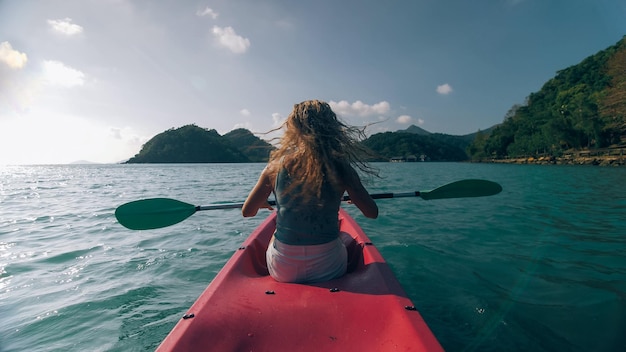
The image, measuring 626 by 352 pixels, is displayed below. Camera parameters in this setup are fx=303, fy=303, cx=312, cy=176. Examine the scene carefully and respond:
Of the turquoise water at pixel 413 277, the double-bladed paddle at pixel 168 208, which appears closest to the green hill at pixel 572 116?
the turquoise water at pixel 413 277

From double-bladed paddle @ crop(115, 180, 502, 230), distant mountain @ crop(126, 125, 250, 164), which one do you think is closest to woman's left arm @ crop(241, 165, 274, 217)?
double-bladed paddle @ crop(115, 180, 502, 230)

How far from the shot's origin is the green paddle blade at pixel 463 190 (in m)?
4.35

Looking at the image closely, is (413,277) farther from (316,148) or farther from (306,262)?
(316,148)

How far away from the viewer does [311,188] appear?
2338 mm

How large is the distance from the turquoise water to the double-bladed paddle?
891 millimetres

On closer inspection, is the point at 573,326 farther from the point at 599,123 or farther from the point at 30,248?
the point at 599,123

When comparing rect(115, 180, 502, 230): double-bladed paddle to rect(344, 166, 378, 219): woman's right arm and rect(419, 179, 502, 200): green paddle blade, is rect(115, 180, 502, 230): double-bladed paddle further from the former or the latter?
rect(344, 166, 378, 219): woman's right arm

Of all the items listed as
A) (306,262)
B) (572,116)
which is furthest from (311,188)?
(572,116)

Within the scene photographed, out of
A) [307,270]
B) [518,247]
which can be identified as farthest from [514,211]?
[307,270]

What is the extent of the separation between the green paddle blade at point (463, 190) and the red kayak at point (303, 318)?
2.05 m

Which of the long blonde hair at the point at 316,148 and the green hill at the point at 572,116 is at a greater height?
the green hill at the point at 572,116

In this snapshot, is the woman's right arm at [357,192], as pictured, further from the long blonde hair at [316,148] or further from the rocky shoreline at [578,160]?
the rocky shoreline at [578,160]

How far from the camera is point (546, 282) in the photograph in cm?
408

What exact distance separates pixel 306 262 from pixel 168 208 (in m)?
2.80
